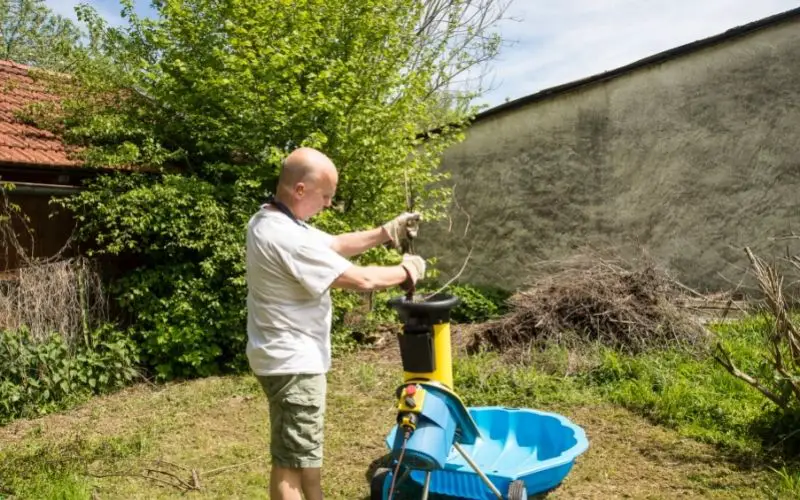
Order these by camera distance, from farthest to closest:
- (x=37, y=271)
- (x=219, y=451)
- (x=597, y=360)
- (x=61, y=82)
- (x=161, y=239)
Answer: (x=61, y=82) → (x=161, y=239) → (x=37, y=271) → (x=597, y=360) → (x=219, y=451)

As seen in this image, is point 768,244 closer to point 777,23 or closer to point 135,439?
point 777,23

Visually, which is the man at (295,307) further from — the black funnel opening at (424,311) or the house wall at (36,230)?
the house wall at (36,230)

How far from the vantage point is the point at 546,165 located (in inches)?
405

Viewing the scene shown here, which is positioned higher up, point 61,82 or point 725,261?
point 61,82

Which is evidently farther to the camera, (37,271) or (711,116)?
(711,116)

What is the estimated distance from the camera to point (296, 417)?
8.90 ft

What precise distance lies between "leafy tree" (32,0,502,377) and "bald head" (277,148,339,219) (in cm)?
404

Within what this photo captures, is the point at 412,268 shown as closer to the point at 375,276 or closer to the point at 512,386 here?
the point at 375,276

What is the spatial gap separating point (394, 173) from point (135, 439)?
13.5 feet

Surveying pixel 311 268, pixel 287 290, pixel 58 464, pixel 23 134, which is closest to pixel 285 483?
pixel 287 290

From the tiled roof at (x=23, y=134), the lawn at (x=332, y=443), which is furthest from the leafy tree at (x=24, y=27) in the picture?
the lawn at (x=332, y=443)

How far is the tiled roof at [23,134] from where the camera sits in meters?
6.74

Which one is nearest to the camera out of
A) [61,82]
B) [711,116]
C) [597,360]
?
[597,360]

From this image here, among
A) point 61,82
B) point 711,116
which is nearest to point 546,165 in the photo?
point 711,116
